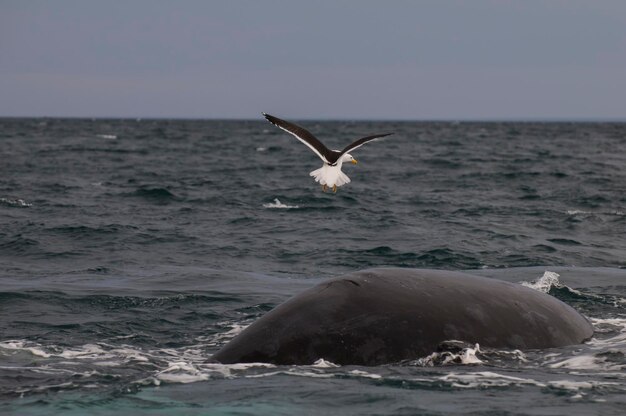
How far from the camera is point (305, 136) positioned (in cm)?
1486

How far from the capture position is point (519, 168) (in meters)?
51.8

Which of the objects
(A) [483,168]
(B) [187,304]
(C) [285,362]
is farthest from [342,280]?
(A) [483,168]

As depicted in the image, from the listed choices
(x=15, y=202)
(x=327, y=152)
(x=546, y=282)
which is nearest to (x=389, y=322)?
(x=327, y=152)

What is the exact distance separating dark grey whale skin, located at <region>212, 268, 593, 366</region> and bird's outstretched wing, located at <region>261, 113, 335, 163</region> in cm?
494

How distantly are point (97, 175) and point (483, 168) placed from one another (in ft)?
62.5

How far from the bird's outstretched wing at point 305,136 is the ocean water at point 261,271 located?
2143mm

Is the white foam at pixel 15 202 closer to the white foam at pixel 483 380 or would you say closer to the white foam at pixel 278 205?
the white foam at pixel 278 205

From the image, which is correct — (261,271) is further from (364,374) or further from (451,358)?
(364,374)

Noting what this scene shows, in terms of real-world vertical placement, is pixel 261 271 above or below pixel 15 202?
above

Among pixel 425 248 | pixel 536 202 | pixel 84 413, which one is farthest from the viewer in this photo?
pixel 536 202

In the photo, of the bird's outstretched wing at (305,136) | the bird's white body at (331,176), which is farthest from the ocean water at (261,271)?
the bird's outstretched wing at (305,136)

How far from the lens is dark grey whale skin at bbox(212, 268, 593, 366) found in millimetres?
8844

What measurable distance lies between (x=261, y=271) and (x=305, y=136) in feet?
14.2

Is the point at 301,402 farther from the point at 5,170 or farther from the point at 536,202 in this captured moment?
the point at 5,170
